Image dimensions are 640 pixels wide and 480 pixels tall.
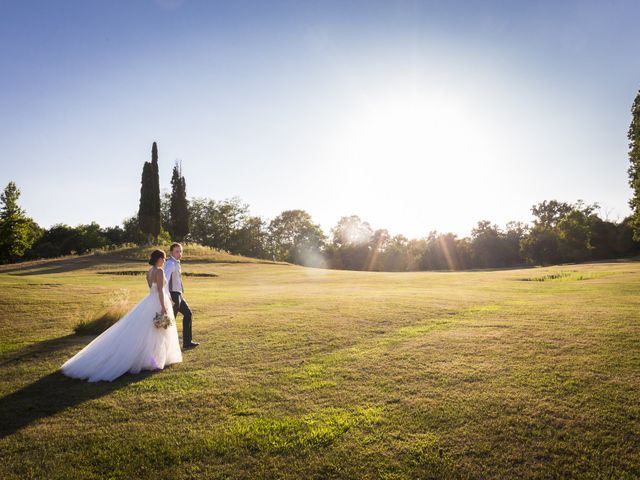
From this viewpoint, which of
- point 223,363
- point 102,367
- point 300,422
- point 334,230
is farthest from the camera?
point 334,230

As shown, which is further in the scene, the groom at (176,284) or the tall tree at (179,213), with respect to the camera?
the tall tree at (179,213)

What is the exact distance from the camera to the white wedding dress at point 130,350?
811 cm

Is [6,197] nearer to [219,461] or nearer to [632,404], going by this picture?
[219,461]

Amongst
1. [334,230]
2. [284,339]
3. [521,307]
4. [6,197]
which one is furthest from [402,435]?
[334,230]

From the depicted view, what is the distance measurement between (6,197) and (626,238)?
113 m

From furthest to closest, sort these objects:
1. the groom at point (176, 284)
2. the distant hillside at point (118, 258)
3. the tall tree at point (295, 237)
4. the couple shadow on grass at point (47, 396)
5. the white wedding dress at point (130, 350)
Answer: the tall tree at point (295, 237)
the distant hillside at point (118, 258)
the groom at point (176, 284)
the white wedding dress at point (130, 350)
the couple shadow on grass at point (47, 396)

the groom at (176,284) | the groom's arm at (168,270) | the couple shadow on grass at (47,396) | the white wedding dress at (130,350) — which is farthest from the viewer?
the groom at (176,284)

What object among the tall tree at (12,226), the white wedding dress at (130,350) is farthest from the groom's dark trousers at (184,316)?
the tall tree at (12,226)

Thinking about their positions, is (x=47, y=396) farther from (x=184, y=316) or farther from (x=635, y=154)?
Answer: (x=635, y=154)

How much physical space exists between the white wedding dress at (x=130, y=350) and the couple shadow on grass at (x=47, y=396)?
0.19m

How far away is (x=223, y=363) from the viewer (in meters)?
8.81

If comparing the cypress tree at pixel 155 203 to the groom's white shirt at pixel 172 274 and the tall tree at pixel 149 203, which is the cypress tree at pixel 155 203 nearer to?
the tall tree at pixel 149 203

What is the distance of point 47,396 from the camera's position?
23.4 ft

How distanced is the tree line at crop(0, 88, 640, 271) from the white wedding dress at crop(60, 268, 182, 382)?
36376 millimetres
